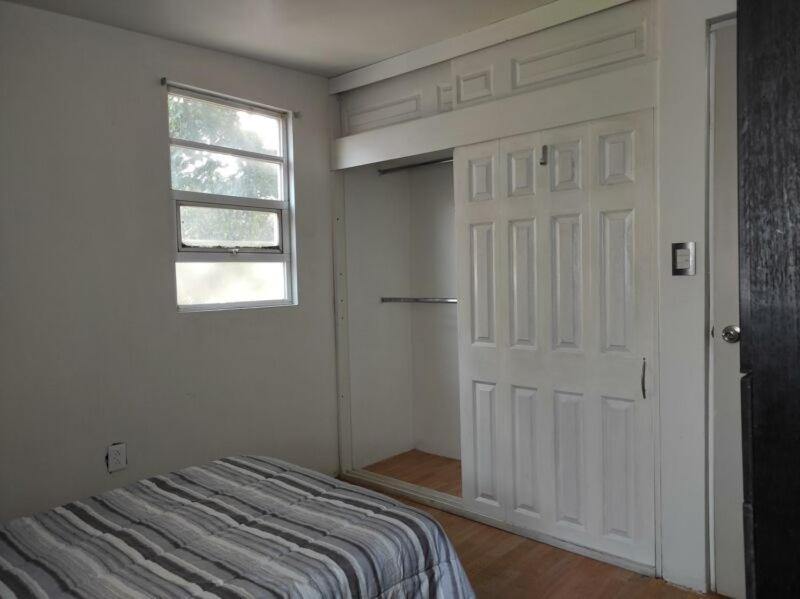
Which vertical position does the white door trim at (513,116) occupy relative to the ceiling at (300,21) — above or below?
below

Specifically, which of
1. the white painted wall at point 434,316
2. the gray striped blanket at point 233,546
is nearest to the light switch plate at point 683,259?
the gray striped blanket at point 233,546

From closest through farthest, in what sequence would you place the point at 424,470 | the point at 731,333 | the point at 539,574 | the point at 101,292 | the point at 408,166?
the point at 731,333 → the point at 539,574 → the point at 101,292 → the point at 408,166 → the point at 424,470

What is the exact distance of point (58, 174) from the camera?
2557 millimetres

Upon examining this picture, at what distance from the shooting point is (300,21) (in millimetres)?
2752

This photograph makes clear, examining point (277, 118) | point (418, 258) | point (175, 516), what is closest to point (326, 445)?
point (418, 258)

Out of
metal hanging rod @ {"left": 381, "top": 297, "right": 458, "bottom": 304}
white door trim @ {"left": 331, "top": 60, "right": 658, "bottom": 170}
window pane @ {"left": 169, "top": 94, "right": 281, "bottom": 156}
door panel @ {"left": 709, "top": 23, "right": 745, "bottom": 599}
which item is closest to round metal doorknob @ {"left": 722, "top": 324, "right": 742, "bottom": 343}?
door panel @ {"left": 709, "top": 23, "right": 745, "bottom": 599}

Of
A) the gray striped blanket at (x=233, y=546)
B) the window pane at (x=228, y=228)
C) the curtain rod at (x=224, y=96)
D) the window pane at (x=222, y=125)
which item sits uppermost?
the curtain rod at (x=224, y=96)

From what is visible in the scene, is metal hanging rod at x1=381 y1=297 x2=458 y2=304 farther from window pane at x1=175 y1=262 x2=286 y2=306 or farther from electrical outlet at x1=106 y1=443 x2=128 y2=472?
electrical outlet at x1=106 y1=443 x2=128 y2=472

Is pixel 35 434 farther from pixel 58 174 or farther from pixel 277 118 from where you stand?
pixel 277 118

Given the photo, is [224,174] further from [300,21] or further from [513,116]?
[513,116]

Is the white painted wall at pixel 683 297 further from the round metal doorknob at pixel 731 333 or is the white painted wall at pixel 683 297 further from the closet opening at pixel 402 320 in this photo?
the closet opening at pixel 402 320

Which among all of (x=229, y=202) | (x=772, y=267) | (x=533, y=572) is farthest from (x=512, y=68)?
(x=772, y=267)

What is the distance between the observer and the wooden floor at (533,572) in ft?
7.63

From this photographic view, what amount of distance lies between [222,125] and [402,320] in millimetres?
1845
